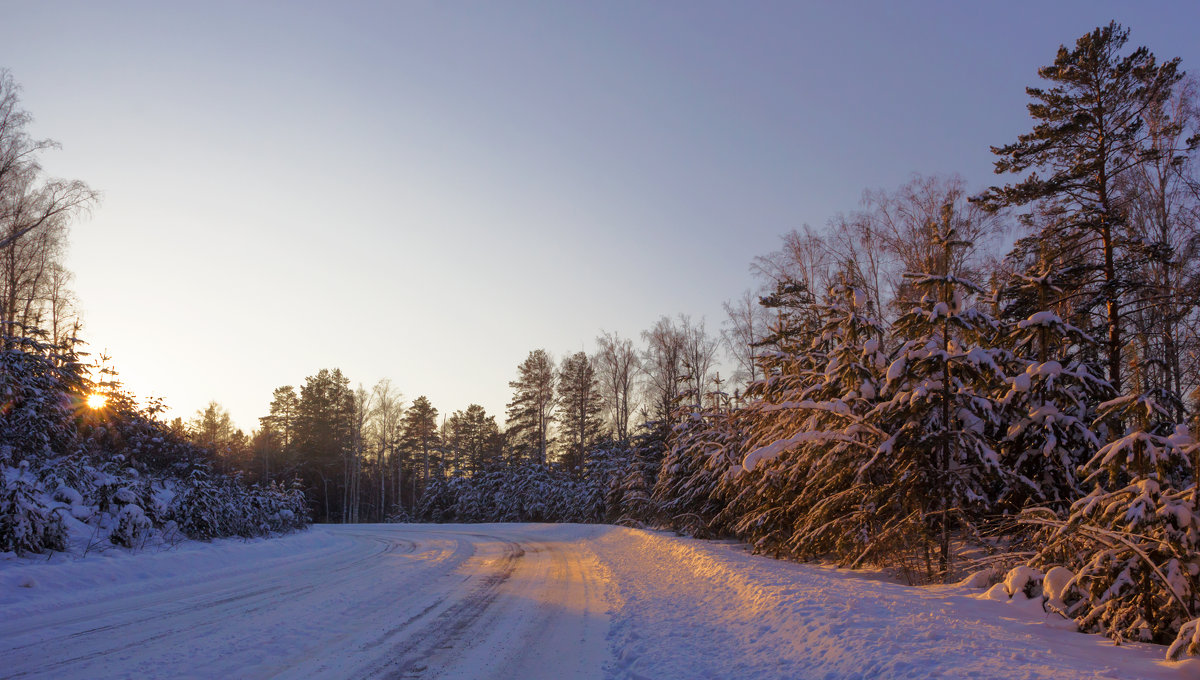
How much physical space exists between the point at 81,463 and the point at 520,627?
11843mm

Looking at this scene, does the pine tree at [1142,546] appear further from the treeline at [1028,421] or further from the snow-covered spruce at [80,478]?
the snow-covered spruce at [80,478]

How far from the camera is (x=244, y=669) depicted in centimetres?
523

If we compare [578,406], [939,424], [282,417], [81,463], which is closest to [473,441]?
[578,406]

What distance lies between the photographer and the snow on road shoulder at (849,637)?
4.47 meters

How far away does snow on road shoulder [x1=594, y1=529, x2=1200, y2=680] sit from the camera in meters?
4.47

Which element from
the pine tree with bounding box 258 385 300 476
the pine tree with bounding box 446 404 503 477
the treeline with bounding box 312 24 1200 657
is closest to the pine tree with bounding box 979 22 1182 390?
the treeline with bounding box 312 24 1200 657

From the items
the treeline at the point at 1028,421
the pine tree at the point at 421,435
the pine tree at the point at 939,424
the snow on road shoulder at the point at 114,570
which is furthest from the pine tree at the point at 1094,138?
the pine tree at the point at 421,435

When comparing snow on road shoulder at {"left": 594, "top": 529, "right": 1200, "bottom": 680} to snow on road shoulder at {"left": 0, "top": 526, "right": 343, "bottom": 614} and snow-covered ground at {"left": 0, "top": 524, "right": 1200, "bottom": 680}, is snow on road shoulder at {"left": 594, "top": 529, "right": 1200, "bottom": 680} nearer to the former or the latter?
snow-covered ground at {"left": 0, "top": 524, "right": 1200, "bottom": 680}

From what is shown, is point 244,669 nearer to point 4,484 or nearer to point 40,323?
point 4,484

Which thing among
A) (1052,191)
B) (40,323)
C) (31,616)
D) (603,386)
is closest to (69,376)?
(31,616)

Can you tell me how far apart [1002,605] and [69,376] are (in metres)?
18.1

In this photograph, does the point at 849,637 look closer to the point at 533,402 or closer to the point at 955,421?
the point at 955,421

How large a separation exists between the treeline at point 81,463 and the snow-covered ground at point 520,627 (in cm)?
89

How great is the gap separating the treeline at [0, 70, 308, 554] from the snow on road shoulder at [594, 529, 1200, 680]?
393 inches
